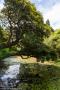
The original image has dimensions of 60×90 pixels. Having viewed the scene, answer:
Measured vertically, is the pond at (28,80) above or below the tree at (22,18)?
below

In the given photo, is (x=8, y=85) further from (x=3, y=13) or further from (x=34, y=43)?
(x=3, y=13)

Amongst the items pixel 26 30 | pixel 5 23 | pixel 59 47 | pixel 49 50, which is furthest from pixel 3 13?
pixel 59 47

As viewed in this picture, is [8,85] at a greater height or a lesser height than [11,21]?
lesser

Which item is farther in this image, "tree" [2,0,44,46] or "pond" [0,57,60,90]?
"tree" [2,0,44,46]

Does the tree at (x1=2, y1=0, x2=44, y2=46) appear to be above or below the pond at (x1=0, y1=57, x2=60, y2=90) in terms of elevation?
above

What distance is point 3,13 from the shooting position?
32688 mm

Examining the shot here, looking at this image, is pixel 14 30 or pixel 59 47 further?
pixel 59 47

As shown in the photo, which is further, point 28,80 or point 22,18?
point 28,80

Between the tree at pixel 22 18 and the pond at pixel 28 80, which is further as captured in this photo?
the tree at pixel 22 18

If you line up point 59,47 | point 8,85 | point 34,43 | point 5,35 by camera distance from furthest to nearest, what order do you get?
point 59,47
point 5,35
point 34,43
point 8,85

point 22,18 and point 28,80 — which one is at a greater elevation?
point 22,18

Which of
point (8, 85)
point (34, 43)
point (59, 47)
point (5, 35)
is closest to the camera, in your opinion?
point (8, 85)

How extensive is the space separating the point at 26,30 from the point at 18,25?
3.32 feet

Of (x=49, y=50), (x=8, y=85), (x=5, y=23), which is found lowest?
(x=8, y=85)
